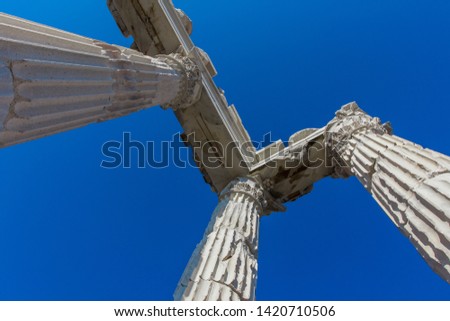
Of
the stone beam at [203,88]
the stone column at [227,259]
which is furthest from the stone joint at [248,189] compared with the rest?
the stone beam at [203,88]

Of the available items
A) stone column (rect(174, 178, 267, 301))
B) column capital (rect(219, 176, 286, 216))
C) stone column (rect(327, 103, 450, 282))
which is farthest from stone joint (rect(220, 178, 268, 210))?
stone column (rect(327, 103, 450, 282))

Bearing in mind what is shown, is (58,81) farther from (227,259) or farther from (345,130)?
(345,130)

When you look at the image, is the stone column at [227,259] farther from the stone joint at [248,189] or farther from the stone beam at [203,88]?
the stone beam at [203,88]

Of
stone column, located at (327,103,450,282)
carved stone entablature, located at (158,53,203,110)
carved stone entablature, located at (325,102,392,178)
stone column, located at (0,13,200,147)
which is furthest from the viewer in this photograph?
carved stone entablature, located at (158,53,203,110)

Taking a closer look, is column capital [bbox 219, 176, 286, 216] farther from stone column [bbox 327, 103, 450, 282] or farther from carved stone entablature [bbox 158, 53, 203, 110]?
stone column [bbox 327, 103, 450, 282]

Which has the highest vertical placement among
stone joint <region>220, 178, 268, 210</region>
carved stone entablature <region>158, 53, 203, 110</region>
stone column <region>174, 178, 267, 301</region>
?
carved stone entablature <region>158, 53, 203, 110</region>

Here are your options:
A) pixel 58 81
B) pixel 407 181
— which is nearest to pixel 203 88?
pixel 407 181

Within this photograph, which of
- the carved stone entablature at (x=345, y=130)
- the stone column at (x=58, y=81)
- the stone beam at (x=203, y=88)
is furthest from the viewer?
the stone beam at (x=203, y=88)
